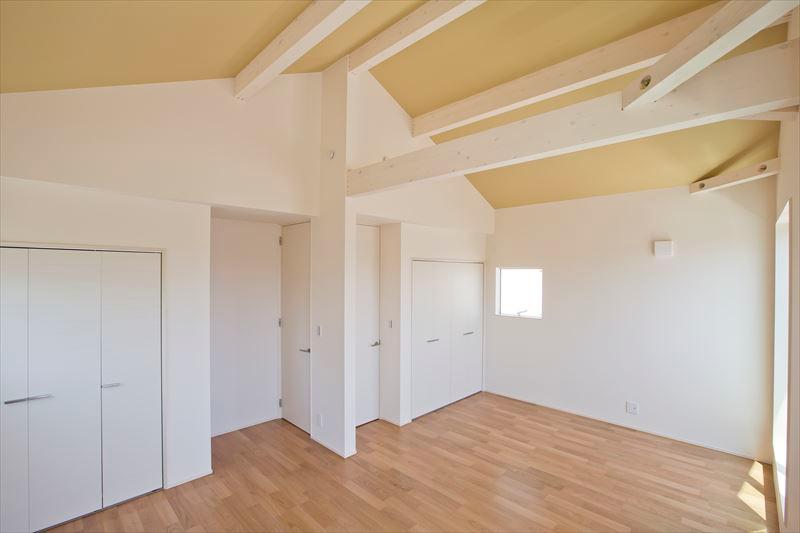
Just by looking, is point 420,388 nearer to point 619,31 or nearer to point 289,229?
point 289,229

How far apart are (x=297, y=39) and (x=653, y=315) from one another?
4.46 metres

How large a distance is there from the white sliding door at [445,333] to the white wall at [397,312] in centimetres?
12

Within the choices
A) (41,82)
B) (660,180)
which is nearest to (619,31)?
(660,180)

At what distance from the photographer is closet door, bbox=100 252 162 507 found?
2885 millimetres

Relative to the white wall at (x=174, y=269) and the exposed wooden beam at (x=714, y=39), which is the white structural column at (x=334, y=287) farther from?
the exposed wooden beam at (x=714, y=39)

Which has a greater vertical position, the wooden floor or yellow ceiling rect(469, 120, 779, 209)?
yellow ceiling rect(469, 120, 779, 209)

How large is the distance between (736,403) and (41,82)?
6266 millimetres

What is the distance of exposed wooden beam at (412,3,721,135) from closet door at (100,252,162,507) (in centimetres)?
328

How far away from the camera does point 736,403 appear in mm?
3762

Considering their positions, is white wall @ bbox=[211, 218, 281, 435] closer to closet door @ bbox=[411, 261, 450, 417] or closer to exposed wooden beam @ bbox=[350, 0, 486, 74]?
closet door @ bbox=[411, 261, 450, 417]

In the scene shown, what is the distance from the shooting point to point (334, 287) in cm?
379

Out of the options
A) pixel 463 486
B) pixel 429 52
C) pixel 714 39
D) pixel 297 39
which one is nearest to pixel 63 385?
pixel 297 39

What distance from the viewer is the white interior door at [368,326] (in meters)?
4.48

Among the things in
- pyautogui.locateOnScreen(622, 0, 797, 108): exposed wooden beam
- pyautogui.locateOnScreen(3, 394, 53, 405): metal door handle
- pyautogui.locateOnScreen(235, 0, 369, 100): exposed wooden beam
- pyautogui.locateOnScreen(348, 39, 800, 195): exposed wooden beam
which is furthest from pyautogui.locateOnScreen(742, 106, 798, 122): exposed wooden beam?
pyautogui.locateOnScreen(3, 394, 53, 405): metal door handle
